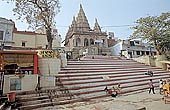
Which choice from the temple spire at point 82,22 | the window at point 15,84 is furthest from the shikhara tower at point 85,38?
the window at point 15,84

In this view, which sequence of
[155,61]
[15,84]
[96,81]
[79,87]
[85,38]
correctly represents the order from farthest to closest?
[85,38]
[155,61]
[96,81]
[79,87]
[15,84]

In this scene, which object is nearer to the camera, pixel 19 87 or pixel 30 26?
pixel 19 87

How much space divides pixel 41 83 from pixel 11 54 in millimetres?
2843

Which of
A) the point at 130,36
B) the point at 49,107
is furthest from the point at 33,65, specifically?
the point at 130,36

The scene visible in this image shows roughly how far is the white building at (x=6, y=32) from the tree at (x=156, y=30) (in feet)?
62.2

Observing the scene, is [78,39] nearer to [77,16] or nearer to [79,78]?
[77,16]

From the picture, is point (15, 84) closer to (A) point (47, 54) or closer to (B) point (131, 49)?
(A) point (47, 54)

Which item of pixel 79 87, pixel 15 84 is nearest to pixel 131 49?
pixel 79 87

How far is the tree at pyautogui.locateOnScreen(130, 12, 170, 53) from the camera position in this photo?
805 inches

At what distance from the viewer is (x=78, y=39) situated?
108 ft

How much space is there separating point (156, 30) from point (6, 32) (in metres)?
21.5

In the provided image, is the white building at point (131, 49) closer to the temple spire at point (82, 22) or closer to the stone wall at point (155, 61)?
the stone wall at point (155, 61)

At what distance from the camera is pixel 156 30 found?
2053cm

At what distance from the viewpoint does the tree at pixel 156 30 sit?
20.4 meters
